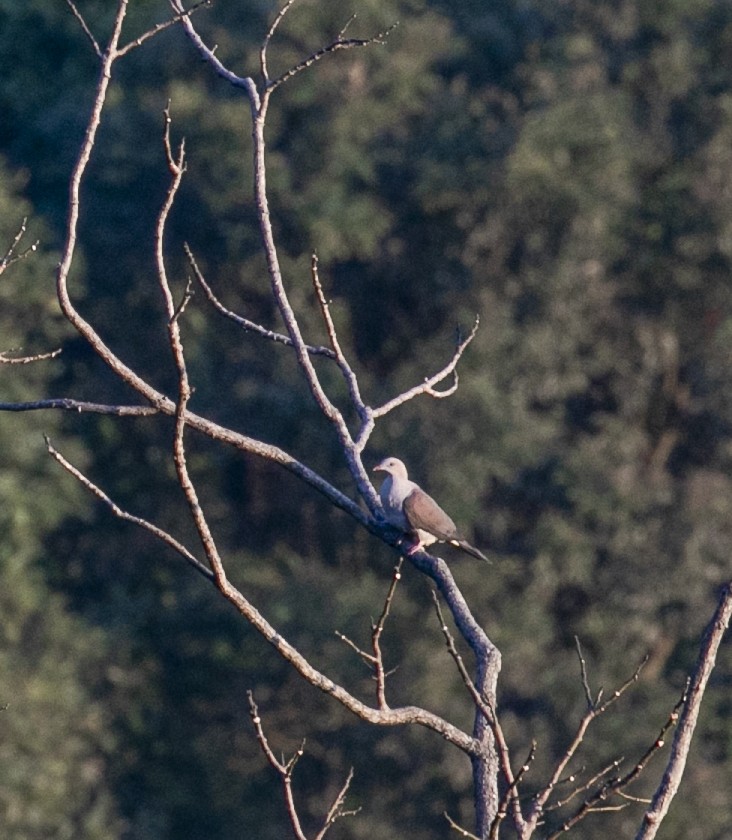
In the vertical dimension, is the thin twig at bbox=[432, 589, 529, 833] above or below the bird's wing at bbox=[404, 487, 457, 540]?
below

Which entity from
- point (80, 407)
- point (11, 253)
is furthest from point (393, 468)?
point (80, 407)

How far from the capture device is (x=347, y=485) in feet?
53.8

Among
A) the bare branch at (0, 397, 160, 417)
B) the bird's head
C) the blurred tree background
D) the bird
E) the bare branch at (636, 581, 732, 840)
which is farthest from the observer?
the blurred tree background

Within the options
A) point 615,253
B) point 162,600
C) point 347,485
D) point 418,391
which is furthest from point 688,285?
point 418,391

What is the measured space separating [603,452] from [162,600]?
4925 millimetres

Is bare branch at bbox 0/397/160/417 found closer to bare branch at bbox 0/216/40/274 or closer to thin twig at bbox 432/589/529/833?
bare branch at bbox 0/216/40/274

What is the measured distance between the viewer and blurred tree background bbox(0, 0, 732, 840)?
16.8 meters

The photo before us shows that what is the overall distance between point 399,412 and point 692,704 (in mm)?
13198

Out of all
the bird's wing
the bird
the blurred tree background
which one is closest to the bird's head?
the bird

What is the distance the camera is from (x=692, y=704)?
12.5ft

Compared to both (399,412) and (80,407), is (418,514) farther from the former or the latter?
(399,412)

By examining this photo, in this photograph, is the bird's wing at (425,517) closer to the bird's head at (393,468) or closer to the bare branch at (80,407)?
the bird's head at (393,468)

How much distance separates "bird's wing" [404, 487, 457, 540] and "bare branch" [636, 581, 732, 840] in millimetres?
3056

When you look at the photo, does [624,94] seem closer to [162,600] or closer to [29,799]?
[162,600]
